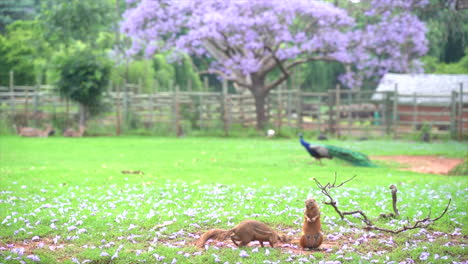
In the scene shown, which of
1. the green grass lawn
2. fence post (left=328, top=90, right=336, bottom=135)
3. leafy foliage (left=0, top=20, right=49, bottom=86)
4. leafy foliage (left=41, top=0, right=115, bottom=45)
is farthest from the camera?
leafy foliage (left=0, top=20, right=49, bottom=86)

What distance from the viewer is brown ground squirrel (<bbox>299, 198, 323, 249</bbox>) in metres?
6.80

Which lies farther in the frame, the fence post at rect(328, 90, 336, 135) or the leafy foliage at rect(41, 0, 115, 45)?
the leafy foliage at rect(41, 0, 115, 45)

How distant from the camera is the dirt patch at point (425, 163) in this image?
17031 millimetres

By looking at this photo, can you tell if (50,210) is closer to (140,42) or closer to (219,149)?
(219,149)

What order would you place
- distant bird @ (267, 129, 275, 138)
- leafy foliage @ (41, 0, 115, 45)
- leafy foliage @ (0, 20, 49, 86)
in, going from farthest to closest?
leafy foliage @ (0, 20, 49, 86) < leafy foliage @ (41, 0, 115, 45) < distant bird @ (267, 129, 275, 138)

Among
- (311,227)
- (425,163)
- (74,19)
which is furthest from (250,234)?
(74,19)

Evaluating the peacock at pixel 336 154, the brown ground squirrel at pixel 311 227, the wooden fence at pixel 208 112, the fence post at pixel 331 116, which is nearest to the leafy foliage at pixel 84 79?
the wooden fence at pixel 208 112

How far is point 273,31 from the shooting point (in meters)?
29.9

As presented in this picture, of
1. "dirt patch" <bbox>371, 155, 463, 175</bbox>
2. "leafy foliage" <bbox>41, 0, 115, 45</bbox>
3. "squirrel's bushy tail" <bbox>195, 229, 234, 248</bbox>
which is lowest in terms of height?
"dirt patch" <bbox>371, 155, 463, 175</bbox>

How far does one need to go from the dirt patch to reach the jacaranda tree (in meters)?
11.0

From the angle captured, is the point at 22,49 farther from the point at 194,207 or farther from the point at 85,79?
the point at 194,207

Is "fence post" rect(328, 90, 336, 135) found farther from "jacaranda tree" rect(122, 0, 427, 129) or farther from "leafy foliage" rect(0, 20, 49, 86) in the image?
"leafy foliage" rect(0, 20, 49, 86)

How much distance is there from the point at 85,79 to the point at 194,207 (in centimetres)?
2183

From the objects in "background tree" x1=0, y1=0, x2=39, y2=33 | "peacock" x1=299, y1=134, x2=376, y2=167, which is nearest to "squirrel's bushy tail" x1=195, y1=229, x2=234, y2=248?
Answer: "peacock" x1=299, y1=134, x2=376, y2=167
